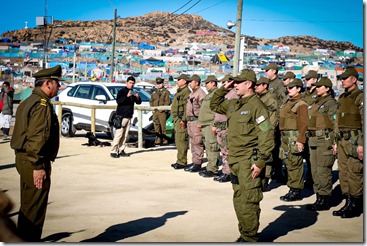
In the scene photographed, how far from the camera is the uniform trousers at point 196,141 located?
342 inches

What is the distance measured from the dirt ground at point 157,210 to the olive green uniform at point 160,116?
11.7 ft

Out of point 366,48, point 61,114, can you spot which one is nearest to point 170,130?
point 61,114

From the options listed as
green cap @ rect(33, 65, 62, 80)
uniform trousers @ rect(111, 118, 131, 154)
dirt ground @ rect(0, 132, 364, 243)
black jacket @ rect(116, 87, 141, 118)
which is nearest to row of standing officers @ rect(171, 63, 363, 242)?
dirt ground @ rect(0, 132, 364, 243)

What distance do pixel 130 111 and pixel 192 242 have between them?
Result: 5.75 m

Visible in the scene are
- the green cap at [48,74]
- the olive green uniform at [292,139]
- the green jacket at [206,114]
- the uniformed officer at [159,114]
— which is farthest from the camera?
the uniformed officer at [159,114]

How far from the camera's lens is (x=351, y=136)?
5.55m

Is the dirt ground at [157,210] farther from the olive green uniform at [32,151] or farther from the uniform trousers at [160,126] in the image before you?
the uniform trousers at [160,126]

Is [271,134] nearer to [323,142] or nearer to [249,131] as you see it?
[249,131]

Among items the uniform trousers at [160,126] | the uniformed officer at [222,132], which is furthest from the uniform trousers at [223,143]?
the uniform trousers at [160,126]

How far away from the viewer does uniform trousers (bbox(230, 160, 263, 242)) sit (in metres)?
4.32

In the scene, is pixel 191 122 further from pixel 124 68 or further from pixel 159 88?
pixel 124 68

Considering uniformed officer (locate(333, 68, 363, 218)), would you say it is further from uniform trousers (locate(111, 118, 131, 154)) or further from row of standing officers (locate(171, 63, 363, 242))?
uniform trousers (locate(111, 118, 131, 154))

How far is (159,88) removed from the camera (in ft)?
42.5

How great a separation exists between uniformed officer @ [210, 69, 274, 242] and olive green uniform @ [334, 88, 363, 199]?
1587 mm
